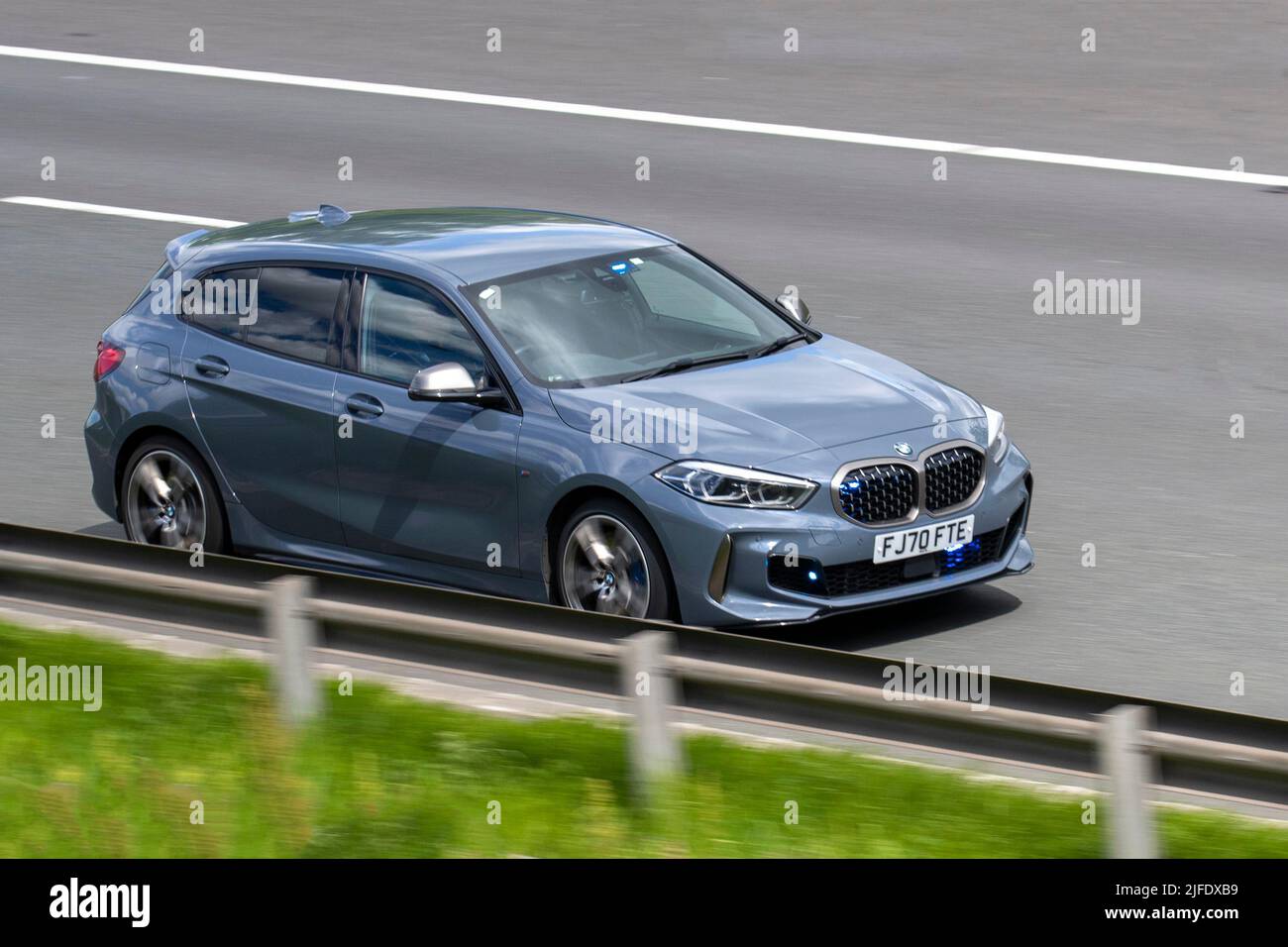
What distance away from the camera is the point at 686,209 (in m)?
16.2

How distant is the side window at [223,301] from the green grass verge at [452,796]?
8.63 feet

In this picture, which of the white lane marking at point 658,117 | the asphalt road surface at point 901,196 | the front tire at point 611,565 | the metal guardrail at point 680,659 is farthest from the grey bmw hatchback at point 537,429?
the white lane marking at point 658,117

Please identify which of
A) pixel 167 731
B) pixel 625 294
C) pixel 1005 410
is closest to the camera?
pixel 167 731

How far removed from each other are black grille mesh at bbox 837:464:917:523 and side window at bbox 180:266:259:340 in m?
3.14

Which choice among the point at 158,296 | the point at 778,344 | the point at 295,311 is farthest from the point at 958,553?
the point at 158,296

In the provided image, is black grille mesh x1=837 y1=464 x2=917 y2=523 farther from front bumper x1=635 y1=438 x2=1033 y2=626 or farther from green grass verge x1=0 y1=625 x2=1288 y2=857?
green grass verge x1=0 y1=625 x2=1288 y2=857

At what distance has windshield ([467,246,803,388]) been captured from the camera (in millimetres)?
9094

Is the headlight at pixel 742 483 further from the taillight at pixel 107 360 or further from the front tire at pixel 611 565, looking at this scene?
the taillight at pixel 107 360

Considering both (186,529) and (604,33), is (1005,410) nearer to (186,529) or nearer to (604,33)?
(186,529)

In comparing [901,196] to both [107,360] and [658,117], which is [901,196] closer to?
[658,117]

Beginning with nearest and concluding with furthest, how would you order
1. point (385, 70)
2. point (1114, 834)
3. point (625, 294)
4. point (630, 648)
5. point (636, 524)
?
point (1114, 834)
point (630, 648)
point (636, 524)
point (625, 294)
point (385, 70)

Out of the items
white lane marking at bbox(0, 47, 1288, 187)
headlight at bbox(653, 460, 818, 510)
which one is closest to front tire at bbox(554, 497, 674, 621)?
headlight at bbox(653, 460, 818, 510)
